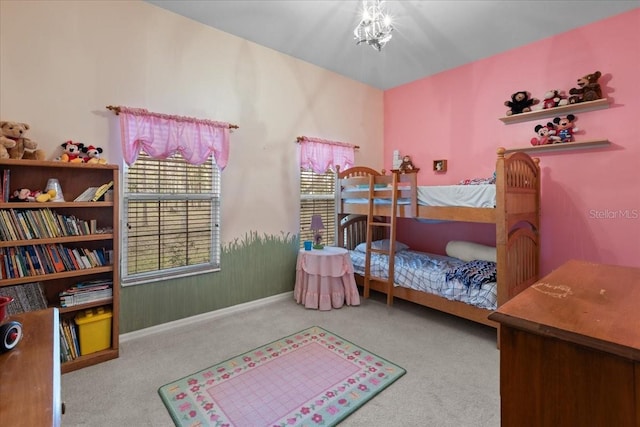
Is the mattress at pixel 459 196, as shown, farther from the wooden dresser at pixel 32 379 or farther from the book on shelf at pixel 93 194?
the wooden dresser at pixel 32 379

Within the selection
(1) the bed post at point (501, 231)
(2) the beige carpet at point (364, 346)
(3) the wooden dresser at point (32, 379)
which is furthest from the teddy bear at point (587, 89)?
(3) the wooden dresser at point (32, 379)

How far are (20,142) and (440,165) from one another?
422 centimetres

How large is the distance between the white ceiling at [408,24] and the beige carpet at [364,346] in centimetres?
294

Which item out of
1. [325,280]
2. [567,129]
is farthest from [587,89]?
[325,280]

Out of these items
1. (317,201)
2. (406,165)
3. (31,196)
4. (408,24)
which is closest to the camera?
(31,196)

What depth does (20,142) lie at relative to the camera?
2.10 m

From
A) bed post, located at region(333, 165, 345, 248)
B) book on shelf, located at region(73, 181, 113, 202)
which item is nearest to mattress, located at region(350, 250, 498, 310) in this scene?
bed post, located at region(333, 165, 345, 248)

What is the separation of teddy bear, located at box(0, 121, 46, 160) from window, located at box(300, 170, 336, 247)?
2.47 m

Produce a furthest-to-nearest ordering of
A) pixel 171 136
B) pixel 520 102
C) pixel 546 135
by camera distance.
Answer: pixel 520 102
pixel 546 135
pixel 171 136

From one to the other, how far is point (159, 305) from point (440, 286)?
267cm

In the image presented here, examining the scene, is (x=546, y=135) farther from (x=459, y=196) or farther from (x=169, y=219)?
(x=169, y=219)

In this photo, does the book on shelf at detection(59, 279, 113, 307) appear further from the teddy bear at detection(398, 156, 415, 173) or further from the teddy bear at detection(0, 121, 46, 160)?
the teddy bear at detection(398, 156, 415, 173)

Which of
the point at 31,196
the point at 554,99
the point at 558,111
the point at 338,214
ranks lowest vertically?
the point at 338,214

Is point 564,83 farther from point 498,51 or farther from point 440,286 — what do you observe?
point 440,286
